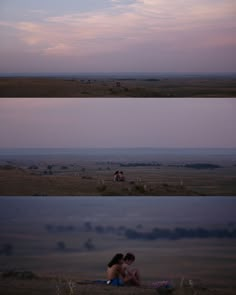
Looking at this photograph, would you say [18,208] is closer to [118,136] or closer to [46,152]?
[46,152]

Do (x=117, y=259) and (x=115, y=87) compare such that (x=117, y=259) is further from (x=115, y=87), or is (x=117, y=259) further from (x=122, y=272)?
(x=115, y=87)

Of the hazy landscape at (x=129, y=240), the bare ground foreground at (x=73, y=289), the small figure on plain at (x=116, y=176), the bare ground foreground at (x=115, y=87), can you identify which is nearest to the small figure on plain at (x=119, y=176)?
the small figure on plain at (x=116, y=176)

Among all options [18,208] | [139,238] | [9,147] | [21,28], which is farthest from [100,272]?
[21,28]

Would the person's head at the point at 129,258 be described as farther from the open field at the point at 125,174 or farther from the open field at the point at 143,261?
the open field at the point at 125,174

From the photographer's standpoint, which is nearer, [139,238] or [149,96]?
Result: [149,96]

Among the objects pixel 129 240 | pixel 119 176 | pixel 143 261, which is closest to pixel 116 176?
pixel 119 176

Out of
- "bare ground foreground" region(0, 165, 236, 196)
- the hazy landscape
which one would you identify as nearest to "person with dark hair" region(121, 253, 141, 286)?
the hazy landscape
